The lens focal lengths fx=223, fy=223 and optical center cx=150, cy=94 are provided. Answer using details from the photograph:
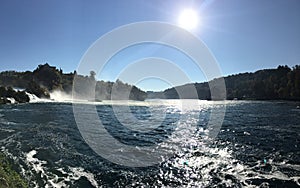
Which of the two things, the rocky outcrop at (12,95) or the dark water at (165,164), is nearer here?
the dark water at (165,164)

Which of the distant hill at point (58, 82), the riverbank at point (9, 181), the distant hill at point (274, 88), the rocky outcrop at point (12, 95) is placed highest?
the distant hill at point (274, 88)

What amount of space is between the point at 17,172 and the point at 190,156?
1026 cm

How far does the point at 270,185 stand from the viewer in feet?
35.5

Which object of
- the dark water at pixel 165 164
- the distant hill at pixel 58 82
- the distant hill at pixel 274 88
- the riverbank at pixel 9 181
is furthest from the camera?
the distant hill at pixel 274 88

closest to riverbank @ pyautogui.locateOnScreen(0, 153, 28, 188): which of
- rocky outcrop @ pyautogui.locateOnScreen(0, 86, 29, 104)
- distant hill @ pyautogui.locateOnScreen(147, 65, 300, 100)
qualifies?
rocky outcrop @ pyautogui.locateOnScreen(0, 86, 29, 104)

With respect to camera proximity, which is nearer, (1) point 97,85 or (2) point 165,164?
(2) point 165,164

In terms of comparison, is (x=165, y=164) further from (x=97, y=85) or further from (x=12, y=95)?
(x=97, y=85)

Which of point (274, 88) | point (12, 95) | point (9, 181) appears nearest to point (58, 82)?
point (12, 95)

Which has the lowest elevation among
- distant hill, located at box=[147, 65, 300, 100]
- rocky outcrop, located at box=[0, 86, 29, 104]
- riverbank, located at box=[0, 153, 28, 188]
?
riverbank, located at box=[0, 153, 28, 188]

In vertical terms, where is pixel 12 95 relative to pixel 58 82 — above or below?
below

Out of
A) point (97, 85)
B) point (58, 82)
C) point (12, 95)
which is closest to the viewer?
point (12, 95)

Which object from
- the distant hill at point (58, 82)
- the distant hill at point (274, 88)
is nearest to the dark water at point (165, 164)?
the distant hill at point (58, 82)

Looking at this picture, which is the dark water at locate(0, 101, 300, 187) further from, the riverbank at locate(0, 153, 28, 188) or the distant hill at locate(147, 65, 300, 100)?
the distant hill at locate(147, 65, 300, 100)

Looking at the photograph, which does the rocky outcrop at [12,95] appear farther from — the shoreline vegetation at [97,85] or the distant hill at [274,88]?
the distant hill at [274,88]
